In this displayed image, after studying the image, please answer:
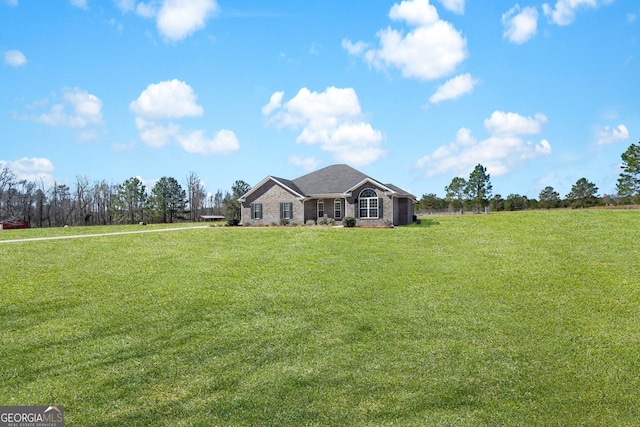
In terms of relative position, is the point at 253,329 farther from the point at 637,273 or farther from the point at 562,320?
the point at 637,273

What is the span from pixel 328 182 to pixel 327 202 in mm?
2020

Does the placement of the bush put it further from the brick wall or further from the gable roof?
the brick wall

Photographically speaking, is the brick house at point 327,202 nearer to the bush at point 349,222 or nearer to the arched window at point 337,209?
the arched window at point 337,209

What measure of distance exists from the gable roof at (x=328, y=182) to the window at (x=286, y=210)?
1.07m

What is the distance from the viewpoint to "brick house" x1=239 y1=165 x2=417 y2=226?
31547 mm

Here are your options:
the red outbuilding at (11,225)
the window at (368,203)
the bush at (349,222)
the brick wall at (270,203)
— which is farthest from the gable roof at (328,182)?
the red outbuilding at (11,225)

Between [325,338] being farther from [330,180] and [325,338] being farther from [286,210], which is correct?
[330,180]

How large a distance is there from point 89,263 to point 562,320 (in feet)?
56.1

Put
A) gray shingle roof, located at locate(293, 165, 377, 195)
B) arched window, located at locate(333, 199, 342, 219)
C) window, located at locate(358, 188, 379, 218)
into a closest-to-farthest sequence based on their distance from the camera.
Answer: window, located at locate(358, 188, 379, 218), arched window, located at locate(333, 199, 342, 219), gray shingle roof, located at locate(293, 165, 377, 195)

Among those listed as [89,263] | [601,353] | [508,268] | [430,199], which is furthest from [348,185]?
[430,199]

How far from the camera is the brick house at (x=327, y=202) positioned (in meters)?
31.5

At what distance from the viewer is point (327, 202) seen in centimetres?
3378

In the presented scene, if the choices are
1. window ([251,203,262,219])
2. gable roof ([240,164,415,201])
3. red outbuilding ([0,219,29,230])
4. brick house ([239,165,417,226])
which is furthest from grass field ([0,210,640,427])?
red outbuilding ([0,219,29,230])

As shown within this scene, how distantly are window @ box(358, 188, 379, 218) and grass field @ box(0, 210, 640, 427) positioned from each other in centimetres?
1300
